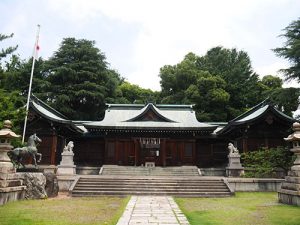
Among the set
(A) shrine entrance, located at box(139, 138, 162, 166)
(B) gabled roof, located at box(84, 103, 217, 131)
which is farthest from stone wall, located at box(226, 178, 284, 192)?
(A) shrine entrance, located at box(139, 138, 162, 166)

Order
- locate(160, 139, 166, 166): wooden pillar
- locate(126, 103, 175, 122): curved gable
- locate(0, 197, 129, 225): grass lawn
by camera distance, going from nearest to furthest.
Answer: locate(0, 197, 129, 225): grass lawn, locate(160, 139, 166, 166): wooden pillar, locate(126, 103, 175, 122): curved gable

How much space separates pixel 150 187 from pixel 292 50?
12.9m

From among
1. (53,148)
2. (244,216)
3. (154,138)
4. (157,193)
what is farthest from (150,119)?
(244,216)

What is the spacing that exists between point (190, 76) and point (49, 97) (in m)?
22.1

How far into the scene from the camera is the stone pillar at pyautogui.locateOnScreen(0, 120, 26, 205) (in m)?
10.7

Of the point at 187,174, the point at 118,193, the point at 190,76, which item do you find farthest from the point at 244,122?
the point at 190,76

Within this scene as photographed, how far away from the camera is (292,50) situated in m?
18.0

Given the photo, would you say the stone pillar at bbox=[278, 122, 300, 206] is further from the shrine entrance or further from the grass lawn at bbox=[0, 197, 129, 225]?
the shrine entrance

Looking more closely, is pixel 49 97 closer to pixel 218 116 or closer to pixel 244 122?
pixel 218 116

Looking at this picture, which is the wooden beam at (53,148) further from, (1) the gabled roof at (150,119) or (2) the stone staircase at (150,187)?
(2) the stone staircase at (150,187)

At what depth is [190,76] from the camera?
147 ft

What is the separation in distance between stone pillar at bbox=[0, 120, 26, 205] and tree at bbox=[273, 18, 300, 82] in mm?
17327

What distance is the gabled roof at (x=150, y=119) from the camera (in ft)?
79.5

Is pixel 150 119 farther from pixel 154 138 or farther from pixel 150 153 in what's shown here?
pixel 150 153
